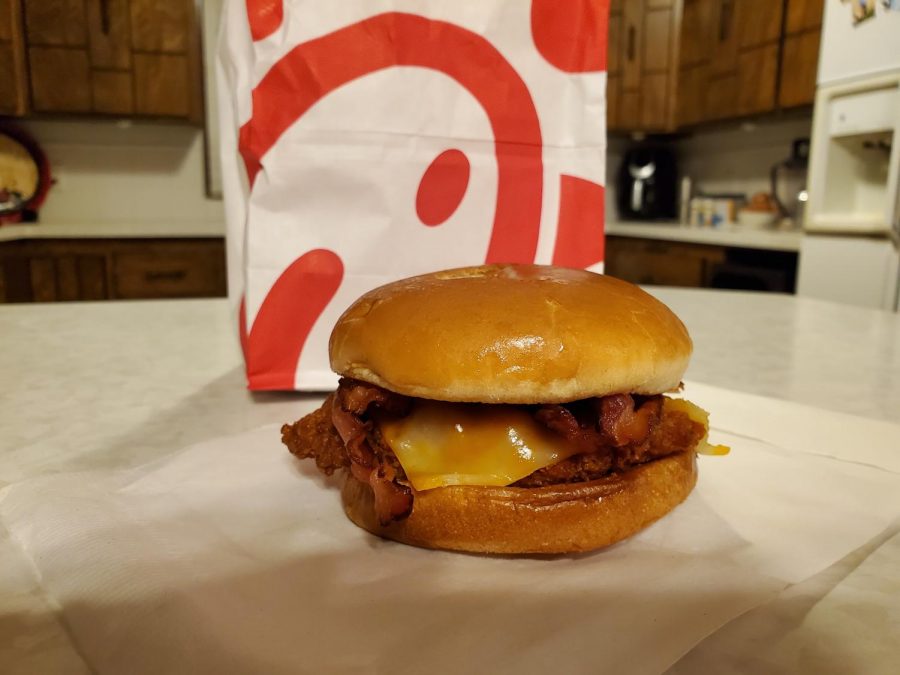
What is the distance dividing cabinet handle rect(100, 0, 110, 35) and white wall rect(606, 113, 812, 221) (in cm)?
358

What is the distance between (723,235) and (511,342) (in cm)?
327

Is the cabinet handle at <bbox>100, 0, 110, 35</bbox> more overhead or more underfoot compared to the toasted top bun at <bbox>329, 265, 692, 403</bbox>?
more overhead

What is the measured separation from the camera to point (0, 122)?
13.2ft

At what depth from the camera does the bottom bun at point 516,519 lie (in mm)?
598

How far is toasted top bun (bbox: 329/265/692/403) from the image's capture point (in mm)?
594

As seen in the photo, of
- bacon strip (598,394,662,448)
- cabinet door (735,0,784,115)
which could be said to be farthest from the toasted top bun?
cabinet door (735,0,784,115)

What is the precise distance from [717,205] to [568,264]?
3793mm

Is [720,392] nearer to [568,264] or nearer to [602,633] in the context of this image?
[568,264]

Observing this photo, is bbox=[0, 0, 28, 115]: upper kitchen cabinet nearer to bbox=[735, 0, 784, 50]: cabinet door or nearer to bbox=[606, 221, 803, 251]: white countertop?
bbox=[606, 221, 803, 251]: white countertop

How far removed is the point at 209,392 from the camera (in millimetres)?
1030

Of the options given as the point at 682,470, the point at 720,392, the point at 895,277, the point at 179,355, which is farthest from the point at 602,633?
the point at 895,277

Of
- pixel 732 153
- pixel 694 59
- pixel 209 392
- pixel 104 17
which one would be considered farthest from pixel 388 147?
pixel 732 153

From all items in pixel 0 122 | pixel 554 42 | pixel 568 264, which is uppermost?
pixel 0 122

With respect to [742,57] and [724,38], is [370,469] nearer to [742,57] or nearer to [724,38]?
[742,57]
